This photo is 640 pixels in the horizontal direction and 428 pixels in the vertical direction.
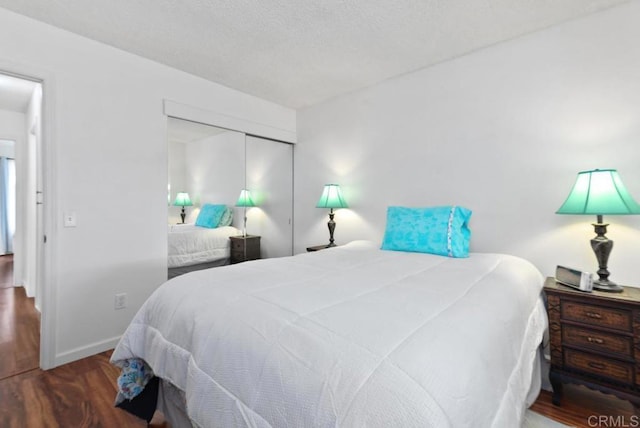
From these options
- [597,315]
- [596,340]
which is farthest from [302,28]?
[596,340]

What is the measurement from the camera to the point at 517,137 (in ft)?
7.31

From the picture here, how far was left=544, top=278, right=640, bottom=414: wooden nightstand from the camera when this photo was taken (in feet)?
5.02

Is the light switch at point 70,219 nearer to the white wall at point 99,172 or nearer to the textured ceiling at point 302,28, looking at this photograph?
the white wall at point 99,172

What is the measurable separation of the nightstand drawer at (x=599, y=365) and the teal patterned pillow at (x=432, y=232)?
779 millimetres

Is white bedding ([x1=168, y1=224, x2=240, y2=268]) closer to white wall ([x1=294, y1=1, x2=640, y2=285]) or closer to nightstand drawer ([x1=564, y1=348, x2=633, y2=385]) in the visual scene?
white wall ([x1=294, y1=1, x2=640, y2=285])

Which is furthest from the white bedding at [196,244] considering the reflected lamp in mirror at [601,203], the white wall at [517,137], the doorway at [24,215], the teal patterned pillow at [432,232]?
the reflected lamp in mirror at [601,203]

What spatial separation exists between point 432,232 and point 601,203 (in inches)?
36.9

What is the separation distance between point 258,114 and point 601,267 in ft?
10.7

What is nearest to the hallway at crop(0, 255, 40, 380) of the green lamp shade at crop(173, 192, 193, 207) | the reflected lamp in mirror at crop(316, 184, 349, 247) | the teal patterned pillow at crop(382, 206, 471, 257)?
the green lamp shade at crop(173, 192, 193, 207)

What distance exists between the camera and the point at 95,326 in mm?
2320

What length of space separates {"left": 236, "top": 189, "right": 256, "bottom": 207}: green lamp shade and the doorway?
1704 mm

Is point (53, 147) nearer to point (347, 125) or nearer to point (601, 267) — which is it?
point (347, 125)

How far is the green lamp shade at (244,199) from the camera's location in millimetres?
3365

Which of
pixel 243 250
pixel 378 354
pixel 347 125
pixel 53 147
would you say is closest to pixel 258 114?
pixel 347 125
